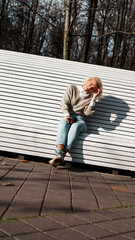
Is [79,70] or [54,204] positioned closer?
[54,204]

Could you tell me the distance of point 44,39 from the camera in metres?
26.1

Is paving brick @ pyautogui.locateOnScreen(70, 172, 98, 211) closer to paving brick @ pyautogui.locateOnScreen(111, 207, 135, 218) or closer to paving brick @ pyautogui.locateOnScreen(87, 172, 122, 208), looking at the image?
paving brick @ pyautogui.locateOnScreen(87, 172, 122, 208)

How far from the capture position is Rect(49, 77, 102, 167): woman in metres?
4.57

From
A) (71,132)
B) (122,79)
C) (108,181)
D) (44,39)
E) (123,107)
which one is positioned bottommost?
(108,181)

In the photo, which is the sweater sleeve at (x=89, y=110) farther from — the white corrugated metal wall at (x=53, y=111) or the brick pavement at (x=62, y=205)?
the brick pavement at (x=62, y=205)

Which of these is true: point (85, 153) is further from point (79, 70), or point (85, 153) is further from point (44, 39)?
point (44, 39)

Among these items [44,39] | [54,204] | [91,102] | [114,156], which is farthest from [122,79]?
[44,39]

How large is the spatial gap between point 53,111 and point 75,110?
482 mm

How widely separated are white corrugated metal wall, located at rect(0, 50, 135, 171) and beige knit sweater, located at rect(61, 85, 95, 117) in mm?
306

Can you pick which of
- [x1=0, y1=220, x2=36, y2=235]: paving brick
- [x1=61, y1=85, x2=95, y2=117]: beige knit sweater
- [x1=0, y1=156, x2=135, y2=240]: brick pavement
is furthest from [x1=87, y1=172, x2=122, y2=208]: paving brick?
[x1=61, y1=85, x2=95, y2=117]: beige knit sweater

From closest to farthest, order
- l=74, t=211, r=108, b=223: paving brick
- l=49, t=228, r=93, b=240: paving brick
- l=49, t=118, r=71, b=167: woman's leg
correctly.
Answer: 1. l=49, t=228, r=93, b=240: paving brick
2. l=74, t=211, r=108, b=223: paving brick
3. l=49, t=118, r=71, b=167: woman's leg

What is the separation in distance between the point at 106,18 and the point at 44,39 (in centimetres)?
787

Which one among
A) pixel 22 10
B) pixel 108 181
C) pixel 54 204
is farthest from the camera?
pixel 22 10

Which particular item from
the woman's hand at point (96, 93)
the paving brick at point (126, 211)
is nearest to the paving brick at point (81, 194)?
the paving brick at point (126, 211)
